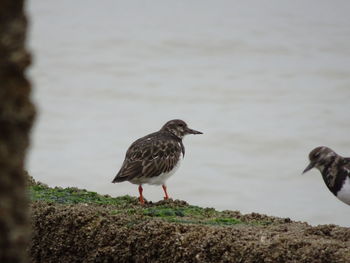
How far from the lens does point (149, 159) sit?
277 inches

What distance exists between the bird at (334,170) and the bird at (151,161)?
1.65 m

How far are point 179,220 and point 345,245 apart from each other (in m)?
1.26

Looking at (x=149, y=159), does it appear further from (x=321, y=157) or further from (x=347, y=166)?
(x=347, y=166)

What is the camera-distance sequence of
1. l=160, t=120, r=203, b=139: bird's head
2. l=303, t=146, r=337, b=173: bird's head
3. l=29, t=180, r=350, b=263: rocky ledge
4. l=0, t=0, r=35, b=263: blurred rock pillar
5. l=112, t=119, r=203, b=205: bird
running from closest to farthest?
l=0, t=0, r=35, b=263: blurred rock pillar → l=29, t=180, r=350, b=263: rocky ledge → l=303, t=146, r=337, b=173: bird's head → l=112, t=119, r=203, b=205: bird → l=160, t=120, r=203, b=139: bird's head

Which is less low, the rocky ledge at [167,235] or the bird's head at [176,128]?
the bird's head at [176,128]

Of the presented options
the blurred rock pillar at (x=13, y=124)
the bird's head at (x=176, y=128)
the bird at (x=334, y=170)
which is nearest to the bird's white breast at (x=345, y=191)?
the bird at (x=334, y=170)

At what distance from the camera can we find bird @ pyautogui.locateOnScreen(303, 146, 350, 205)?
17.6 feet

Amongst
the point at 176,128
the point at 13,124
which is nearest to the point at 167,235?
the point at 13,124

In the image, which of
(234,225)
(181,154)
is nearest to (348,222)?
(181,154)

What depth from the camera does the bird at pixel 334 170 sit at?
17.6 feet

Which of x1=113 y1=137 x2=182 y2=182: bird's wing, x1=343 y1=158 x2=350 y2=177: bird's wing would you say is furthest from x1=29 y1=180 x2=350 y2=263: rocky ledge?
x1=113 y1=137 x2=182 y2=182: bird's wing

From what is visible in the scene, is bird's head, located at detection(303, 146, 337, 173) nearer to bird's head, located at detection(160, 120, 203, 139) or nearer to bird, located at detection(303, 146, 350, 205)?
bird, located at detection(303, 146, 350, 205)

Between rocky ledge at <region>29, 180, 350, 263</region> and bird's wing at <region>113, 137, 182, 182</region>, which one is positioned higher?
bird's wing at <region>113, 137, 182, 182</region>

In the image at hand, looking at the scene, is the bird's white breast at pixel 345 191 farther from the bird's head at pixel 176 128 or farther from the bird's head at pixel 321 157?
the bird's head at pixel 176 128
